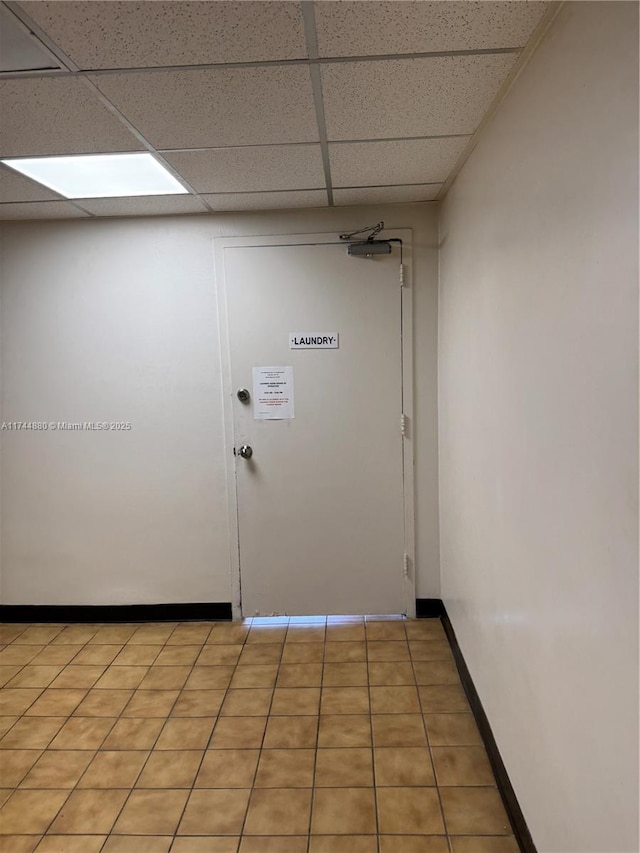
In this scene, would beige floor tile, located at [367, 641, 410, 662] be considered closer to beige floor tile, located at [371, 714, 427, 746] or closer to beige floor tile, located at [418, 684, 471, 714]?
beige floor tile, located at [418, 684, 471, 714]

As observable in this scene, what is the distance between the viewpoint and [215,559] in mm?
3170

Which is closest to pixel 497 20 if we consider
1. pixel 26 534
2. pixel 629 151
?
pixel 629 151

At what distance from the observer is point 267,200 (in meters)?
2.75

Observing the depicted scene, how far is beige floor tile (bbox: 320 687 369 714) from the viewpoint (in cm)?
232

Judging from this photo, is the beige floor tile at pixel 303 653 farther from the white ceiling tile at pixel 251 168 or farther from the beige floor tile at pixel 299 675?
the white ceiling tile at pixel 251 168

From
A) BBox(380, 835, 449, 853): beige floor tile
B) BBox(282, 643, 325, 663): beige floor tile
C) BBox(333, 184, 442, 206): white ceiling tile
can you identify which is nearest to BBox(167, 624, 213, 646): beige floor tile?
BBox(282, 643, 325, 663): beige floor tile

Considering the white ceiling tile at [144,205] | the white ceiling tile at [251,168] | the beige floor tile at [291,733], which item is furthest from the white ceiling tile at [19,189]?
the beige floor tile at [291,733]

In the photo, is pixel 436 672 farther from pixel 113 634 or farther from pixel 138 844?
pixel 113 634

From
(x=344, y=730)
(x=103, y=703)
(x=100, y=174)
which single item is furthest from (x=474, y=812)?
(x=100, y=174)

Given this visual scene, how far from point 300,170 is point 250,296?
2.81 ft

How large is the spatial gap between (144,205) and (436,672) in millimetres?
2902

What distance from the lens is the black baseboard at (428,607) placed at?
123 inches

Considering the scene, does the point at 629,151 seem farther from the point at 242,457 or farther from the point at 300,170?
the point at 242,457

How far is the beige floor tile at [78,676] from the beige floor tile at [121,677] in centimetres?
4
